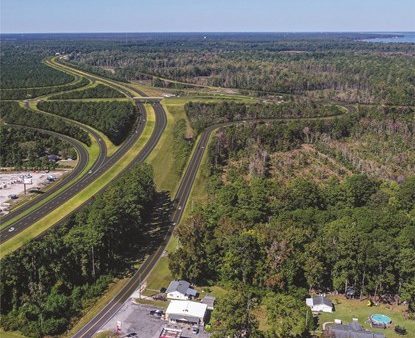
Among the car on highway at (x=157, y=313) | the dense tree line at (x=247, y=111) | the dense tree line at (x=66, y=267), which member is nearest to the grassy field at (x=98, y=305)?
the dense tree line at (x=66, y=267)

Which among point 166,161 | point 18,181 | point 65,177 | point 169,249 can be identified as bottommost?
point 169,249

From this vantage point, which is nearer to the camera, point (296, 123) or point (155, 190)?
point (155, 190)

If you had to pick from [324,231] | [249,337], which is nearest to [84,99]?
[324,231]

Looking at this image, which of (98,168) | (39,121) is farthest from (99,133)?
(98,168)

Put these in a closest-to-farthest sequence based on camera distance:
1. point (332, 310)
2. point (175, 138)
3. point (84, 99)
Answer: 1. point (332, 310)
2. point (175, 138)
3. point (84, 99)

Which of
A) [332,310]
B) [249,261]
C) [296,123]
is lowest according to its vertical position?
[332,310]

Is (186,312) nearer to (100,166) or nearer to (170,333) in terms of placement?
(170,333)

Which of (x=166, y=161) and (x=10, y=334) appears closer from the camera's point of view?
(x=10, y=334)

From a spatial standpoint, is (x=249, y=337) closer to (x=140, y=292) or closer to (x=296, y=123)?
(x=140, y=292)

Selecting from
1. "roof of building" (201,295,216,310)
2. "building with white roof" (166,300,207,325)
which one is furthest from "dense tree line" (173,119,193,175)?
"building with white roof" (166,300,207,325)
